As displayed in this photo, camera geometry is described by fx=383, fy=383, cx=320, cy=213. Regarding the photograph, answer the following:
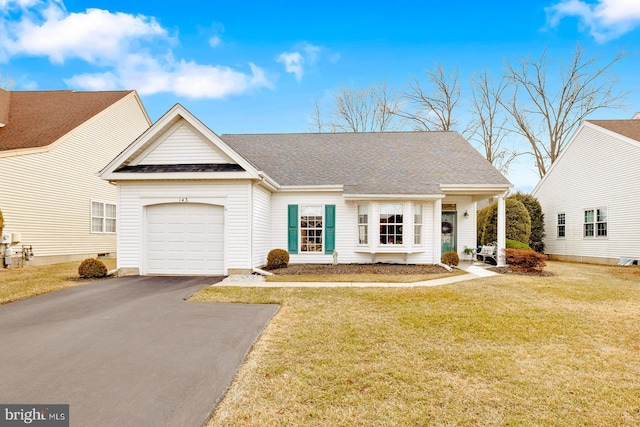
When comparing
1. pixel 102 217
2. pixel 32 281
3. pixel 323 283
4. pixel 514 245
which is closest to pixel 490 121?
pixel 514 245

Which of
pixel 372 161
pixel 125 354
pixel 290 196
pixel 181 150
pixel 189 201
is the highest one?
pixel 372 161

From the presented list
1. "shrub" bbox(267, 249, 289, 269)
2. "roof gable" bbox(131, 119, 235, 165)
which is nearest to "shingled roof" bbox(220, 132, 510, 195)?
"roof gable" bbox(131, 119, 235, 165)

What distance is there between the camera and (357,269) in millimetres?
13352

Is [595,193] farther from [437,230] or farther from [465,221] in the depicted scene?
[437,230]

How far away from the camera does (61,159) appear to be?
16641mm

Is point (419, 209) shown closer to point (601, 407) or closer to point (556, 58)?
point (601, 407)

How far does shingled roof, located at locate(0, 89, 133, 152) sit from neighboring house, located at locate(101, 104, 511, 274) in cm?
665

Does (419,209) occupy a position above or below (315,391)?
above

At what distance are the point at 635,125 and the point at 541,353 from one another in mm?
18316

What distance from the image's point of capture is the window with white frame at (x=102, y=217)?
19.1 m

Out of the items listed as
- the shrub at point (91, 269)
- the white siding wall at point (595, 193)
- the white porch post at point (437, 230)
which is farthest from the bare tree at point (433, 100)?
the shrub at point (91, 269)

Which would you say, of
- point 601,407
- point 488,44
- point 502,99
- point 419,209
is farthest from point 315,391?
point 502,99

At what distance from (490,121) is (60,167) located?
30504 millimetres

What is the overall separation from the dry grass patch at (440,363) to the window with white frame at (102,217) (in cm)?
1385
